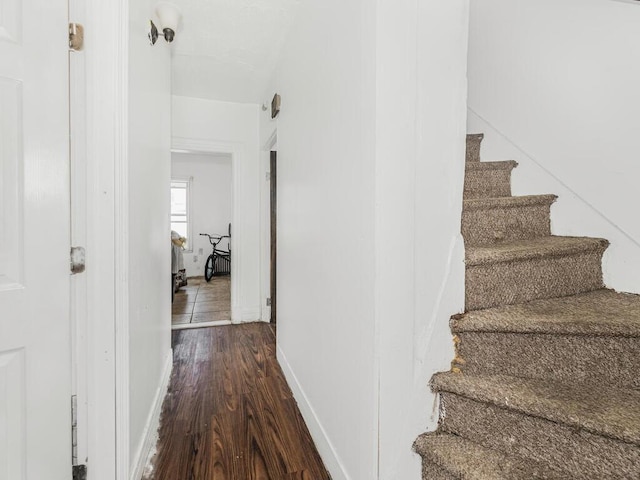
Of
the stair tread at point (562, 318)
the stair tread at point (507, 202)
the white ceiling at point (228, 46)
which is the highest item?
the white ceiling at point (228, 46)

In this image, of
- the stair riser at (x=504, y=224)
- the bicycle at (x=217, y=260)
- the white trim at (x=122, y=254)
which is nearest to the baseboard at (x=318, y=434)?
the white trim at (x=122, y=254)

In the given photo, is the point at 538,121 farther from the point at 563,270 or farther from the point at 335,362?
the point at 335,362

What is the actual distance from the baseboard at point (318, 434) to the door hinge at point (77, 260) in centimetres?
122

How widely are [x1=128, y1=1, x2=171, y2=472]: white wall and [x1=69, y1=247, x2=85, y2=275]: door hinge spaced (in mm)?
188

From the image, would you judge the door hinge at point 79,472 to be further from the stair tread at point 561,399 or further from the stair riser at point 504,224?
the stair riser at point 504,224

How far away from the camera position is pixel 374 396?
3.10 feet

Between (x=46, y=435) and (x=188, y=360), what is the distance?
1581 mm

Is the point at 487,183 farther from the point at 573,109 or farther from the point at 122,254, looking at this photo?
the point at 122,254

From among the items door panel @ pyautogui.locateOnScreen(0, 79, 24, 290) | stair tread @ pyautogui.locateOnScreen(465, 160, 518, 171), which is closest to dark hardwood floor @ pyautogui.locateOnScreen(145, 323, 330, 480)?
door panel @ pyautogui.locateOnScreen(0, 79, 24, 290)

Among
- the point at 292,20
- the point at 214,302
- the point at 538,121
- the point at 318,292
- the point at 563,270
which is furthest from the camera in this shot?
the point at 214,302

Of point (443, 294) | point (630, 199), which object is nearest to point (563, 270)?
point (630, 199)

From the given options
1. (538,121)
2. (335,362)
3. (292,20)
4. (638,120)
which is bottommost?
(335,362)

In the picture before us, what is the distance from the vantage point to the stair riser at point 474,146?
204cm

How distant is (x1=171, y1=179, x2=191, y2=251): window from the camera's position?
661 cm
